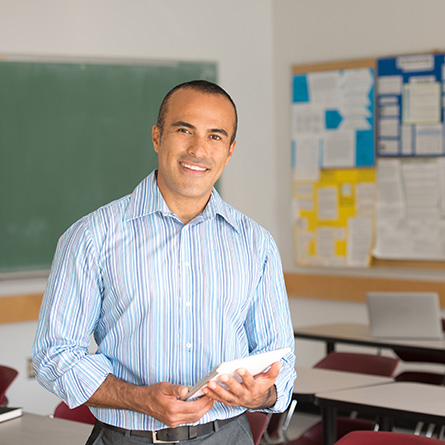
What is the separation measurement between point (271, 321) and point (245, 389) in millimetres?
253

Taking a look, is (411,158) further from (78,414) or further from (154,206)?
(154,206)

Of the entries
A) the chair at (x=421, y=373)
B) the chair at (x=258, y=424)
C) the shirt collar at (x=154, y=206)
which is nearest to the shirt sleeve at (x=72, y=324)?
the shirt collar at (x=154, y=206)

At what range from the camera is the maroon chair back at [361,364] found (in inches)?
151

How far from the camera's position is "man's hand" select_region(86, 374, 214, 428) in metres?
1.56

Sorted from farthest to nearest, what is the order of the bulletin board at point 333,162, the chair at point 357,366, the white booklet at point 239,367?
the bulletin board at point 333,162 → the chair at point 357,366 → the white booklet at point 239,367

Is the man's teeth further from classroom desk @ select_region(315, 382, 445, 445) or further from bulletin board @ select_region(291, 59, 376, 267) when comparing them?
bulletin board @ select_region(291, 59, 376, 267)

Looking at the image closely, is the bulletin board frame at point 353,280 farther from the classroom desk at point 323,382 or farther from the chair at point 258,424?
the chair at point 258,424

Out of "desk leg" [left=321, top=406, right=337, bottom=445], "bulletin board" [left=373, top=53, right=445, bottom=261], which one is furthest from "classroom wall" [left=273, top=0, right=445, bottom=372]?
"desk leg" [left=321, top=406, right=337, bottom=445]

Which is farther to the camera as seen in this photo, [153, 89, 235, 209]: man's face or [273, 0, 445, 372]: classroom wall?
[273, 0, 445, 372]: classroom wall

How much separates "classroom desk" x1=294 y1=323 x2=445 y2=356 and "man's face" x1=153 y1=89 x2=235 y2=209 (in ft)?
8.71

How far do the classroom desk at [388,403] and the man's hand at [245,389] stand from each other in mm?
1338

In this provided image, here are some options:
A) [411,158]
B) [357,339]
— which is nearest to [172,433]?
[357,339]

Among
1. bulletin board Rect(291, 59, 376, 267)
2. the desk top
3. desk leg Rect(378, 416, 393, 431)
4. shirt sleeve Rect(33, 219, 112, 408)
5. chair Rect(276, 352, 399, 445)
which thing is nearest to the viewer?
shirt sleeve Rect(33, 219, 112, 408)

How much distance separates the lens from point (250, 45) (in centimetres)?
576
